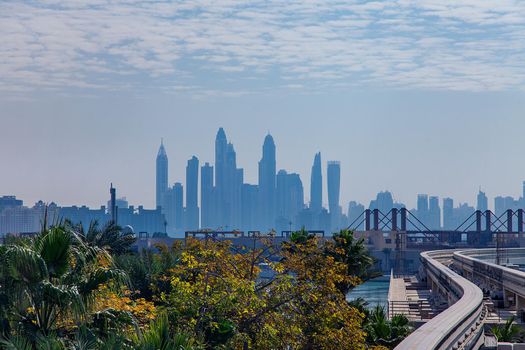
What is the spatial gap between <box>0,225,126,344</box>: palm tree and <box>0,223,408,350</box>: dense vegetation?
0.02m

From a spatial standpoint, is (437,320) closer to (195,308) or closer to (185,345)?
(195,308)

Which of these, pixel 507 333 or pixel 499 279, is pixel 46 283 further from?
pixel 499 279

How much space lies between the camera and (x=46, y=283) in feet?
63.7

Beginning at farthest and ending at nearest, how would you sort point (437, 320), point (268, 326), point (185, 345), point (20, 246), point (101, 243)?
point (101, 243)
point (437, 320)
point (268, 326)
point (20, 246)
point (185, 345)

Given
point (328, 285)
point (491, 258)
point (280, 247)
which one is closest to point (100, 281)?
point (328, 285)

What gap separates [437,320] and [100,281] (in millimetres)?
10774

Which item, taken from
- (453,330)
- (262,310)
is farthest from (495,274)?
(262,310)

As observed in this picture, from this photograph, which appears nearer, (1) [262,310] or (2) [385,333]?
(1) [262,310]

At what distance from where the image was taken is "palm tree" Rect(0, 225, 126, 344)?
19391 mm

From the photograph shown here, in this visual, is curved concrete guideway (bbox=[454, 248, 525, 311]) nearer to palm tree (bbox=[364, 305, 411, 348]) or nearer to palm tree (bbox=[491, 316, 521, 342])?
palm tree (bbox=[491, 316, 521, 342])

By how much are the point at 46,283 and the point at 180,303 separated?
7.64 meters

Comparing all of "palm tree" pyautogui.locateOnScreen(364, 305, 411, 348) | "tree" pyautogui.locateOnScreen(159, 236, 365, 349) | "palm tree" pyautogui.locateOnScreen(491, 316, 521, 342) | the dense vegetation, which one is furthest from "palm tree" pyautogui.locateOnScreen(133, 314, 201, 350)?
"palm tree" pyautogui.locateOnScreen(491, 316, 521, 342)

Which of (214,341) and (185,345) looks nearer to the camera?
(185,345)

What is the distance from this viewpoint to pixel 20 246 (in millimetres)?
19750
